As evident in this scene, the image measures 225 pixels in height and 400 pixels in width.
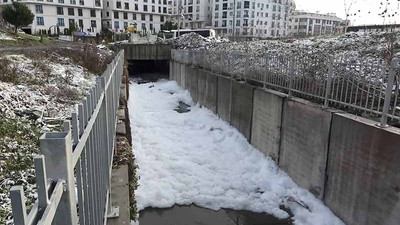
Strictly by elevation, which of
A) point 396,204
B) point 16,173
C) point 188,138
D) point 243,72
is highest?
point 243,72

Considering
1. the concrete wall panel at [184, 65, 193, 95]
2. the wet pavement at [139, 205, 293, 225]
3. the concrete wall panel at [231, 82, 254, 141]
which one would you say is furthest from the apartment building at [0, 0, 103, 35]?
the wet pavement at [139, 205, 293, 225]

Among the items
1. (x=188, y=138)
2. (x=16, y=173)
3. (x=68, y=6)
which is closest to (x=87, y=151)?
(x=16, y=173)

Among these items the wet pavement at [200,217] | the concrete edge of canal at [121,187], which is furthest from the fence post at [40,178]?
the wet pavement at [200,217]

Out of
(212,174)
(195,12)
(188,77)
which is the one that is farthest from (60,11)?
(212,174)

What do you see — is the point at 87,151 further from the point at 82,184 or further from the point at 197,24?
the point at 197,24

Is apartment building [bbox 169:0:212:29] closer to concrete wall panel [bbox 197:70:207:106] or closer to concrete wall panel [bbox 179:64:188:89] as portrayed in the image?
concrete wall panel [bbox 179:64:188:89]

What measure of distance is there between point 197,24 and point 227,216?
91615 millimetres

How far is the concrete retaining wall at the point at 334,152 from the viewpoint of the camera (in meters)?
4.36

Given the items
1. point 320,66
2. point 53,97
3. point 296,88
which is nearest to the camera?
point 320,66

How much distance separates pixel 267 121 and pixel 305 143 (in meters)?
1.70

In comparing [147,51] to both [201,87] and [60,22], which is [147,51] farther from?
[60,22]

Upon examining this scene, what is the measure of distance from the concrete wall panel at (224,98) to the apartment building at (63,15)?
56.2m

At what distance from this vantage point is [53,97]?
25.1 ft

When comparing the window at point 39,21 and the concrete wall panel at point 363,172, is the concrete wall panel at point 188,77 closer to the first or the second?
the concrete wall panel at point 363,172
